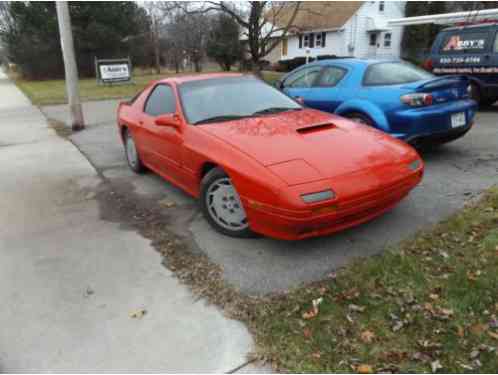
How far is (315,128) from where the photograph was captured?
3.51 metres

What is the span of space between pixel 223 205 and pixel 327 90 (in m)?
3.04

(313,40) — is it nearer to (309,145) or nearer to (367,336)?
(309,145)

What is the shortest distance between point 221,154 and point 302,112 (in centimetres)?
128

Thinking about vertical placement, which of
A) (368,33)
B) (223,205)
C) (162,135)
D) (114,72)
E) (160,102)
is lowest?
(223,205)

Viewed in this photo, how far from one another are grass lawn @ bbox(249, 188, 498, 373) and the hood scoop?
122cm

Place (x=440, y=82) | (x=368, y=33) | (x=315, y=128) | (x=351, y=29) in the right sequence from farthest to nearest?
(x=368, y=33) < (x=351, y=29) < (x=440, y=82) < (x=315, y=128)

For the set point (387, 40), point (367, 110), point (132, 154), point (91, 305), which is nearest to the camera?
point (91, 305)

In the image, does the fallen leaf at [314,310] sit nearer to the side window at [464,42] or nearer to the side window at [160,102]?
the side window at [160,102]

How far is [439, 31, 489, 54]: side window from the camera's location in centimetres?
838

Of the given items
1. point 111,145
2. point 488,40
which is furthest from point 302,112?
point 488,40

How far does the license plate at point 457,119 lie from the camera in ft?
15.7

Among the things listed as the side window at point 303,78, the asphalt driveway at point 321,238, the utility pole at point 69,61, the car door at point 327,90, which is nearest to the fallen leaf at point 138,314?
the asphalt driveway at point 321,238

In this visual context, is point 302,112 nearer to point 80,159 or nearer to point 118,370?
point 118,370

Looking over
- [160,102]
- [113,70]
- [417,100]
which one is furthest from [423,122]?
[113,70]
